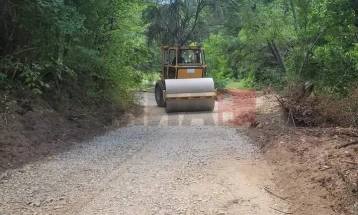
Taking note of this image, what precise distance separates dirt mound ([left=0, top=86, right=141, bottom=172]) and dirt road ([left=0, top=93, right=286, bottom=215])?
1.50 ft

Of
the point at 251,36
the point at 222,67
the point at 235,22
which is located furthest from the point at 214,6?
the point at 222,67

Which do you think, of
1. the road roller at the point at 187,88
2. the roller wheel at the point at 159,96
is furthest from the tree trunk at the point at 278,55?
the roller wheel at the point at 159,96

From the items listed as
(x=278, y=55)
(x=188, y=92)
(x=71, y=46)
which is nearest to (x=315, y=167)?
(x=71, y=46)

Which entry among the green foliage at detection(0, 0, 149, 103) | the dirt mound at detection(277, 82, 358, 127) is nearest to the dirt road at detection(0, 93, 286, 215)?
the dirt mound at detection(277, 82, 358, 127)

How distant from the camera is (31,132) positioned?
905cm

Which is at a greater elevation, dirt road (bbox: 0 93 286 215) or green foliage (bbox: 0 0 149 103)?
green foliage (bbox: 0 0 149 103)

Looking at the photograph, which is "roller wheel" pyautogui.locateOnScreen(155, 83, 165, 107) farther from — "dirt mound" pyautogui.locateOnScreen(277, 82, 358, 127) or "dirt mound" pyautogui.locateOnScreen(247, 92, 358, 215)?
"dirt mound" pyautogui.locateOnScreen(247, 92, 358, 215)

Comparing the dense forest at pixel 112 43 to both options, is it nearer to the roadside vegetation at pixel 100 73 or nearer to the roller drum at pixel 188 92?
the roadside vegetation at pixel 100 73

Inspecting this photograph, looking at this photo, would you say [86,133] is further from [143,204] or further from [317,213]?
[317,213]

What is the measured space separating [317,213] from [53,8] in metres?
6.76

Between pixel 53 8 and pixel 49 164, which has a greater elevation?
pixel 53 8

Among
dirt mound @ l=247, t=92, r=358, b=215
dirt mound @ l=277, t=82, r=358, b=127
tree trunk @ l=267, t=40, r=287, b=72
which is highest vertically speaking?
tree trunk @ l=267, t=40, r=287, b=72

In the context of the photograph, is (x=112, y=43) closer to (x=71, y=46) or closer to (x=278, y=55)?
(x=71, y=46)

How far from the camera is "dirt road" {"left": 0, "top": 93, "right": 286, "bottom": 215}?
17.1ft
